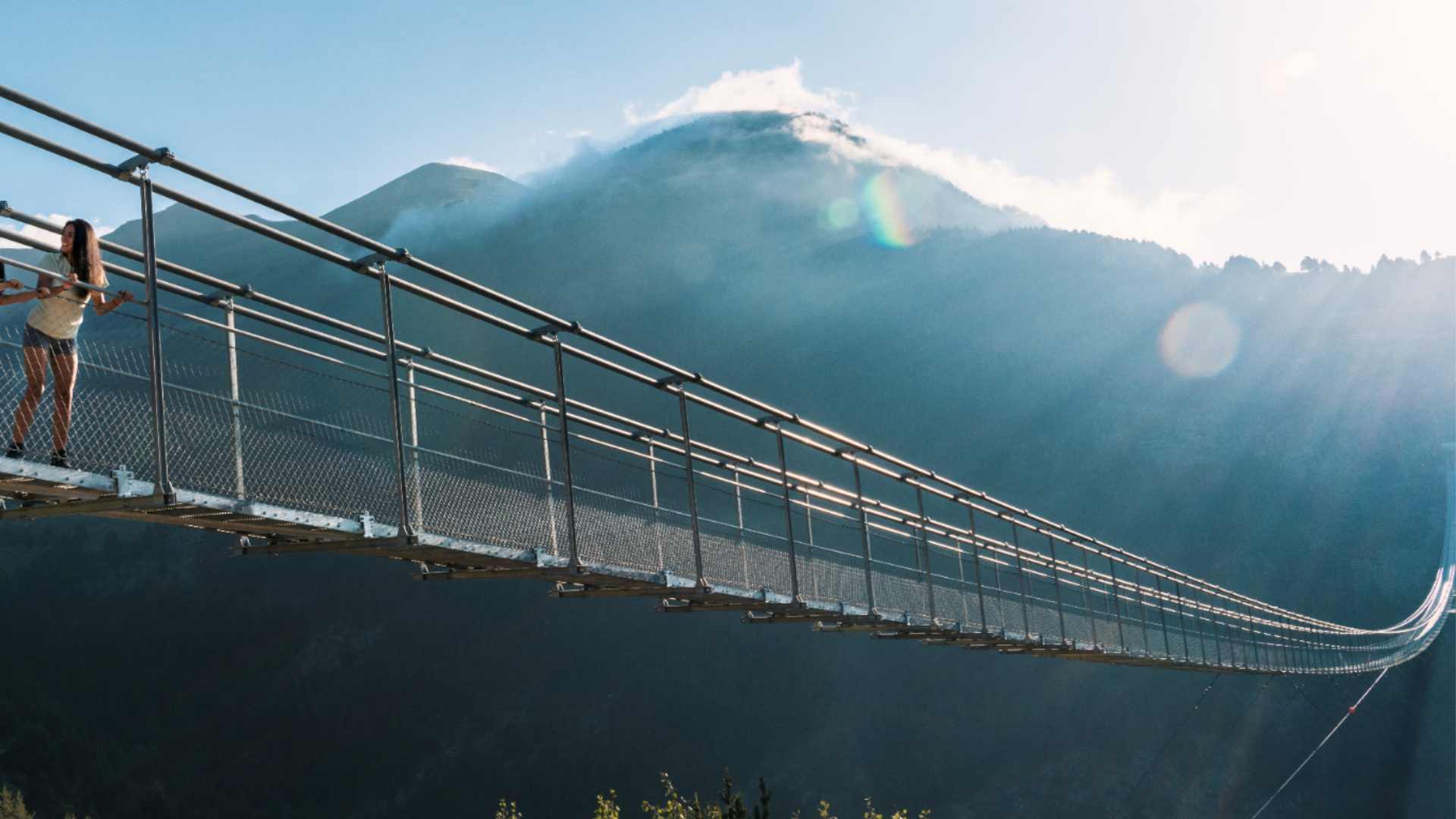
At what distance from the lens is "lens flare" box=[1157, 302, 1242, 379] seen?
7700cm

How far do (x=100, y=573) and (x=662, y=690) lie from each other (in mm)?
34939

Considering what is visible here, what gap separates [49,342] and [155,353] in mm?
468

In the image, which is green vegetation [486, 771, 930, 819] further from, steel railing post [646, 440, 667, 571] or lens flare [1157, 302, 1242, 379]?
lens flare [1157, 302, 1242, 379]

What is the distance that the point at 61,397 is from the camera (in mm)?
5152

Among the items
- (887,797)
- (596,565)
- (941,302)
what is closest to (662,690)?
(887,797)

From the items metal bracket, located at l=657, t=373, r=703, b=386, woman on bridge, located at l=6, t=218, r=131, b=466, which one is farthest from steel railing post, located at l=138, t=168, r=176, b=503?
metal bracket, located at l=657, t=373, r=703, b=386

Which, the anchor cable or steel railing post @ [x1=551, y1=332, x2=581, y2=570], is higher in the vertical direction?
steel railing post @ [x1=551, y1=332, x2=581, y2=570]

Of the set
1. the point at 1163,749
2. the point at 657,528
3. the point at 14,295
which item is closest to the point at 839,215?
the point at 1163,749

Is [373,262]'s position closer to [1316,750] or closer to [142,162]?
[142,162]

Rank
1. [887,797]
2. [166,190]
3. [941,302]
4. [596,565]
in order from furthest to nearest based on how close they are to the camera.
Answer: [941,302] < [887,797] < [596,565] < [166,190]

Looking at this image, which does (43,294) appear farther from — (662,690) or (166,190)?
(662,690)

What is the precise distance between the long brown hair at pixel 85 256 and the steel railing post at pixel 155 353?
0.18 metres

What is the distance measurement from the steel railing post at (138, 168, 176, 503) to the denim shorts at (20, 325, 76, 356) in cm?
30

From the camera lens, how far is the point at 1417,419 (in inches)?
2618
